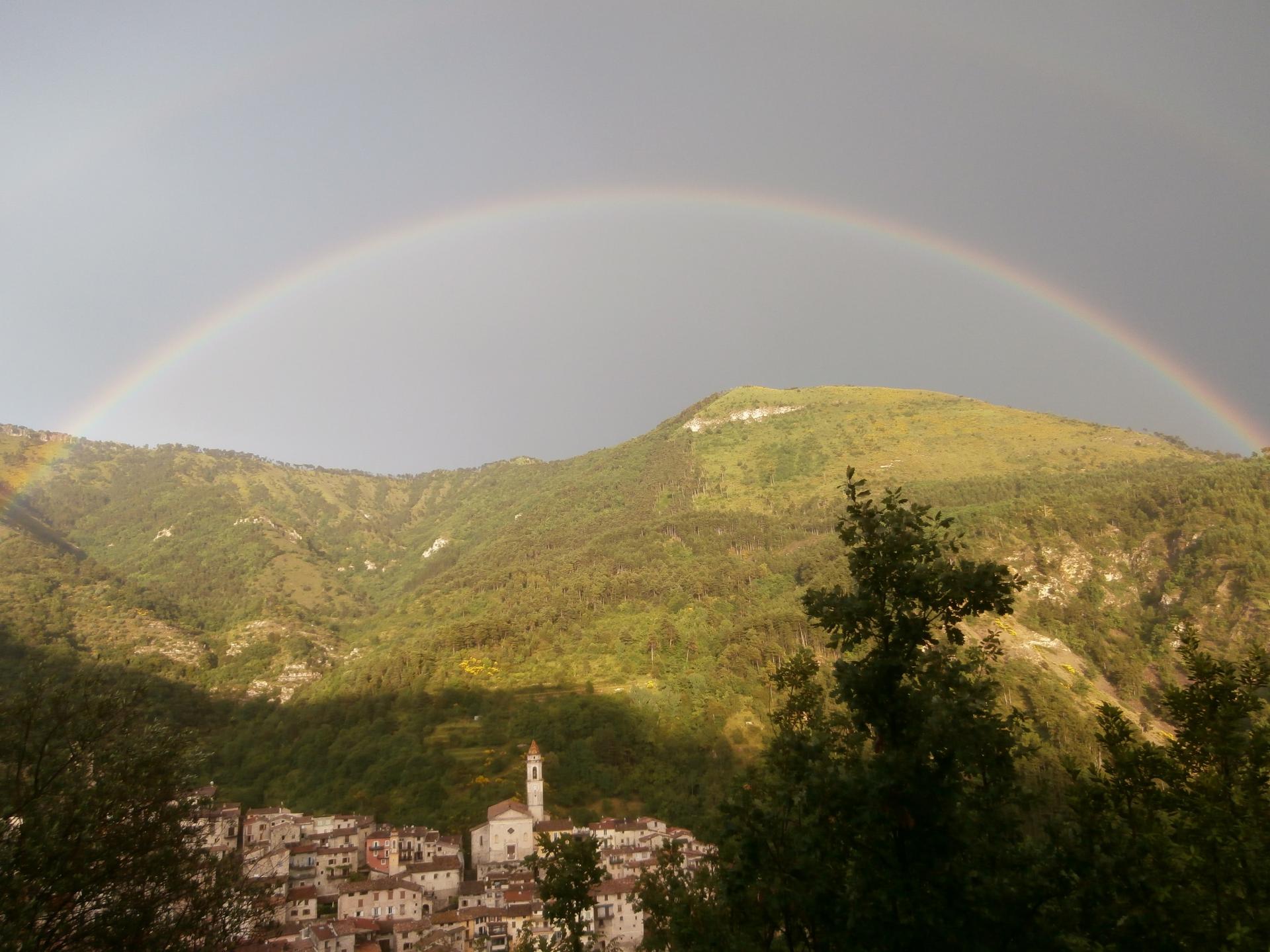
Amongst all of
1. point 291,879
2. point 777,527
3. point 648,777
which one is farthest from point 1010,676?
point 291,879

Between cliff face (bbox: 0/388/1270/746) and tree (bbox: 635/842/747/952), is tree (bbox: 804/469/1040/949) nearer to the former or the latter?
tree (bbox: 635/842/747/952)

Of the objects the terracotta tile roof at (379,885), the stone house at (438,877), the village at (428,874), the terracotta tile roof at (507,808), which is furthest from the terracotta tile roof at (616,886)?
the terracotta tile roof at (379,885)

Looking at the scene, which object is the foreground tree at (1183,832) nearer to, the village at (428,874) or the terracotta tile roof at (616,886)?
the village at (428,874)

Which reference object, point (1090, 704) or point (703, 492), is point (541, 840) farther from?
point (703, 492)

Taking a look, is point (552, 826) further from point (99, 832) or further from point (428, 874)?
point (99, 832)

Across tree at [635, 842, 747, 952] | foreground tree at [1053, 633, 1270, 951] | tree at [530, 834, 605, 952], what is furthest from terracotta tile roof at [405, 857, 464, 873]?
foreground tree at [1053, 633, 1270, 951]
